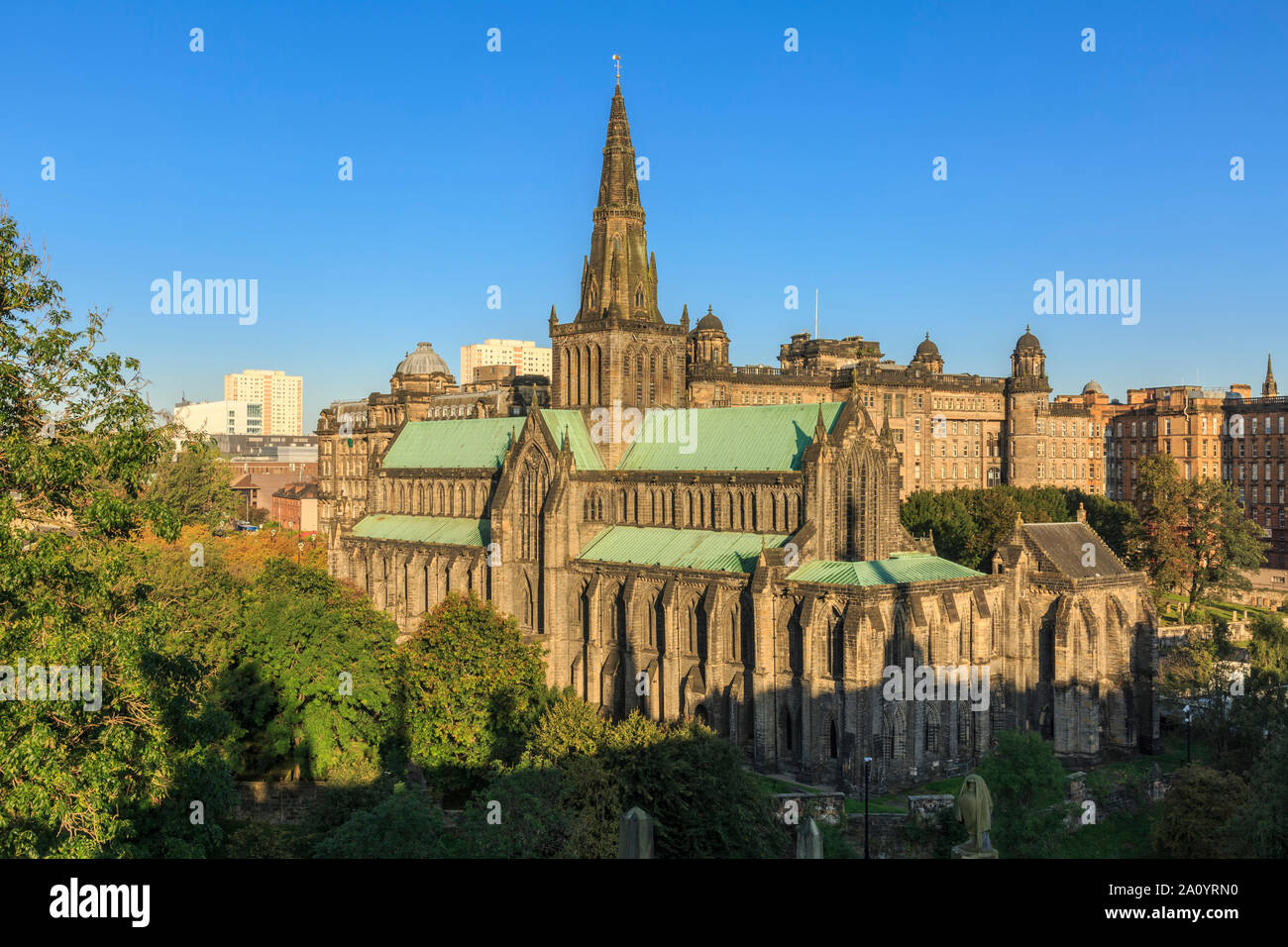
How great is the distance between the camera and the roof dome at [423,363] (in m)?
176

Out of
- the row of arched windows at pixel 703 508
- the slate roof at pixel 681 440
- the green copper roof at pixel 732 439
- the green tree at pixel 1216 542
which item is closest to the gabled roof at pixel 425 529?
the slate roof at pixel 681 440

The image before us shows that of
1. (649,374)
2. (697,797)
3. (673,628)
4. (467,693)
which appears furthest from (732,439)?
(697,797)

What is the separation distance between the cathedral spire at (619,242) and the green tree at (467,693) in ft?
117

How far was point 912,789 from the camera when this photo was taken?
6500cm

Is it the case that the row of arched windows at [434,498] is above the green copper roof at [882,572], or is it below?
above

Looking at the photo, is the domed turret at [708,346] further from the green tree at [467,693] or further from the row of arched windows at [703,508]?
the green tree at [467,693]

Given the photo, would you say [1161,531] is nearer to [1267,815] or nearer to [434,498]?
[434,498]

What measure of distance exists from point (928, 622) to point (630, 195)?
45.0 metres

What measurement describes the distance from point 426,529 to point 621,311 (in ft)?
91.0

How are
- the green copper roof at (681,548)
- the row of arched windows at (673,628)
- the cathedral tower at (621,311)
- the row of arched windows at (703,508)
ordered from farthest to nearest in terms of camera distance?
the cathedral tower at (621,311) → the row of arched windows at (703,508) → the green copper roof at (681,548) → the row of arched windows at (673,628)

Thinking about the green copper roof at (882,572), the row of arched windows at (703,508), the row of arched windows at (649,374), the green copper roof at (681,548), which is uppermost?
the row of arched windows at (649,374)

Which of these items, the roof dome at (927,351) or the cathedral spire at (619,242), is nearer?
the cathedral spire at (619,242)

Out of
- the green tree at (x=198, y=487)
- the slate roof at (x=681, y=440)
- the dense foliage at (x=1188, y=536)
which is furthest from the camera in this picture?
the green tree at (x=198, y=487)
